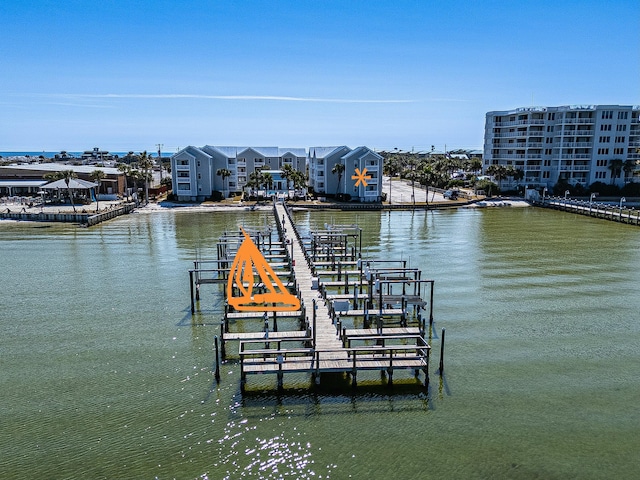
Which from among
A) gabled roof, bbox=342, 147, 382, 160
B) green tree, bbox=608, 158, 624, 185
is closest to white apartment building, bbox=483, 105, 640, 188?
green tree, bbox=608, 158, 624, 185

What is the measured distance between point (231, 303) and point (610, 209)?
59.4 m

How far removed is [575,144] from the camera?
282ft

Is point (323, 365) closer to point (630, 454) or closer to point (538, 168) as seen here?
point (630, 454)

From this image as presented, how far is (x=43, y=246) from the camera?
46250 mm

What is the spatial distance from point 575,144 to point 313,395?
274ft

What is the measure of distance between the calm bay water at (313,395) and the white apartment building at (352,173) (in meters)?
46.1

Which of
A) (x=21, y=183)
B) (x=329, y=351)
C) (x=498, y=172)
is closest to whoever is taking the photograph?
(x=329, y=351)

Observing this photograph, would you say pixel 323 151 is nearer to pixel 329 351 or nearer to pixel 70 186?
pixel 70 186

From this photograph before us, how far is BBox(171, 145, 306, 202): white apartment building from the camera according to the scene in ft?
261

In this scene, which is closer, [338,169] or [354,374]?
[354,374]

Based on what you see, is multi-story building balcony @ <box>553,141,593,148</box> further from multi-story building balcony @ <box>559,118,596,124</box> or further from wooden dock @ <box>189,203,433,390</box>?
wooden dock @ <box>189,203,433,390</box>

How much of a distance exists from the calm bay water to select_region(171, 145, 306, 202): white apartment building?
1819 inches

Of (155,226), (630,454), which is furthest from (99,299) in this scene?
(155,226)

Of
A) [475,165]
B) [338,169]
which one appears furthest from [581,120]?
[338,169]
